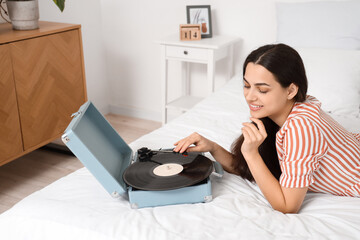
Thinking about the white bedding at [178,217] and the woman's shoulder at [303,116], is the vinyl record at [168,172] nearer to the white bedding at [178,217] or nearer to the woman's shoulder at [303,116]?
the white bedding at [178,217]

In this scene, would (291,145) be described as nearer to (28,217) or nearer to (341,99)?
(28,217)

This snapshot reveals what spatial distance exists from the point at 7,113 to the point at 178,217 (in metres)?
1.44

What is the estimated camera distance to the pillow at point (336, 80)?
187 centimetres

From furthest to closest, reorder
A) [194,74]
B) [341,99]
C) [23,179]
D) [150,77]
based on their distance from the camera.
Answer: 1. [150,77]
2. [194,74]
3. [23,179]
4. [341,99]

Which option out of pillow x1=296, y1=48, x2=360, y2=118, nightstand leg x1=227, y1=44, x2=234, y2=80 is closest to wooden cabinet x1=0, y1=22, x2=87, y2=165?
nightstand leg x1=227, y1=44, x2=234, y2=80

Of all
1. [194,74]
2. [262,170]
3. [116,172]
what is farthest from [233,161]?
[194,74]

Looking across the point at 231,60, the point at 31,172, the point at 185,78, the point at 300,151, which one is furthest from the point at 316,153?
the point at 185,78

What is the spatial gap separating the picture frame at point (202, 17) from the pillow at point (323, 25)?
0.58 metres

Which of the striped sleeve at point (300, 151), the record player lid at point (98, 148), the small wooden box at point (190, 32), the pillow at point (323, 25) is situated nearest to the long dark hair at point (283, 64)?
the striped sleeve at point (300, 151)

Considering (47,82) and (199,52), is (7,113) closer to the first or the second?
(47,82)

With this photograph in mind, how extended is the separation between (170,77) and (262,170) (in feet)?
6.92

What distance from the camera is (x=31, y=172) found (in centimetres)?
246

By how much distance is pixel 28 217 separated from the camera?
1.08 m

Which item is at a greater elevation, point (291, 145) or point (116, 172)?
point (291, 145)
